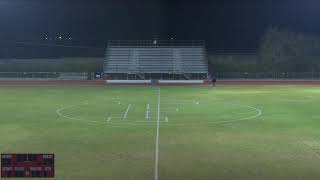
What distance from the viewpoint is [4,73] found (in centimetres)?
6281

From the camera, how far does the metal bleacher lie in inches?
2436

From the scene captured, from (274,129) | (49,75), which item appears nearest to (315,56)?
(49,75)

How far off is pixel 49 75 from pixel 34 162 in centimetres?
5599

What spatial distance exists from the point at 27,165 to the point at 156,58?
185ft

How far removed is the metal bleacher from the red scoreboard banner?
52.2 meters

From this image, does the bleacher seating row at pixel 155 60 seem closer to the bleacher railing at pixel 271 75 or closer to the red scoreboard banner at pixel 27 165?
the bleacher railing at pixel 271 75

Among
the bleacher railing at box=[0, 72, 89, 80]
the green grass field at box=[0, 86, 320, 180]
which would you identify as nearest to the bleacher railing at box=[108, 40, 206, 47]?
the bleacher railing at box=[0, 72, 89, 80]

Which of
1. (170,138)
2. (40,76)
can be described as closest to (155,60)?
(40,76)

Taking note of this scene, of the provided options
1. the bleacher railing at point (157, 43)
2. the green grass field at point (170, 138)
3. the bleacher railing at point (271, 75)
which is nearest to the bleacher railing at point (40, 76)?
the bleacher railing at point (157, 43)

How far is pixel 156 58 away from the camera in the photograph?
64312mm

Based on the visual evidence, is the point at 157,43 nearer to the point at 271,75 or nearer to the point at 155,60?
the point at 155,60

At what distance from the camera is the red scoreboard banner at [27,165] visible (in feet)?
26.9

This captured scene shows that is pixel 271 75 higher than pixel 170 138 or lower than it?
higher

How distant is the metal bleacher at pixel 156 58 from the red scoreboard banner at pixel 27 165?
171ft
